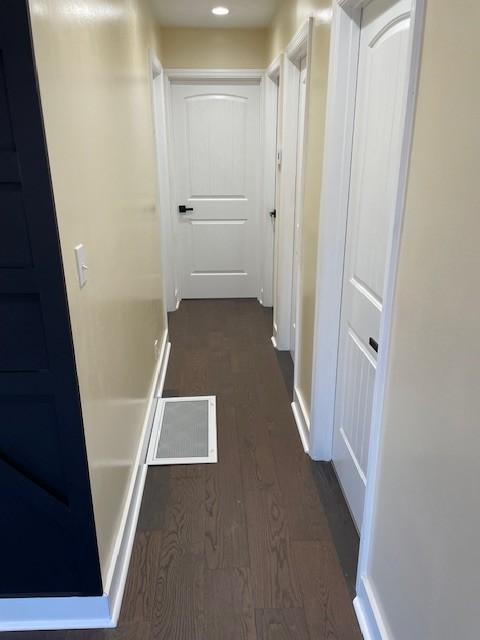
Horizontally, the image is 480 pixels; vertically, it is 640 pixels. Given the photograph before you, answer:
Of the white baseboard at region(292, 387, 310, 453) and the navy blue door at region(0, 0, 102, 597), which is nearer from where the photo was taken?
the navy blue door at region(0, 0, 102, 597)

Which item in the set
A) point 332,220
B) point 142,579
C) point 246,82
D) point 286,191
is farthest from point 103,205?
point 246,82

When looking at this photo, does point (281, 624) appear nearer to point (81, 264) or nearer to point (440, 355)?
point (440, 355)

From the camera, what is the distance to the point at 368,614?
1556 millimetres

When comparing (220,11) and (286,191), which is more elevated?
(220,11)

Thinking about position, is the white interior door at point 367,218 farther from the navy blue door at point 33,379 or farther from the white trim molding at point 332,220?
the navy blue door at point 33,379

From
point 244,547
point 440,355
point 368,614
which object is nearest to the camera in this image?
point 440,355

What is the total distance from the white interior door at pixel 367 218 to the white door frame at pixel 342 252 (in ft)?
0.13

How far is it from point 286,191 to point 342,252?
1388mm


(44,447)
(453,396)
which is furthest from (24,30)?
(453,396)

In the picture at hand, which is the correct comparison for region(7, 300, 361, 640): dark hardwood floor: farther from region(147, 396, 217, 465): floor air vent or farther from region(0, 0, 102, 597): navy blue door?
region(0, 0, 102, 597): navy blue door

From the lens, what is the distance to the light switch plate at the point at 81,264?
1.38m

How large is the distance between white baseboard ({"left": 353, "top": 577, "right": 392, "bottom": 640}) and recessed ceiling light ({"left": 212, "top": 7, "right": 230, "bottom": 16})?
367cm

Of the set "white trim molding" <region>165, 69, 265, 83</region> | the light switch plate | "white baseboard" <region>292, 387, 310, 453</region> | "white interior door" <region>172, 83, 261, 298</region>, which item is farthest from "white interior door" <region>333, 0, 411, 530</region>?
"white interior door" <region>172, 83, 261, 298</region>

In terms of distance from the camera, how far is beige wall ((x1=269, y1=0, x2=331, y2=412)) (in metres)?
2.10
